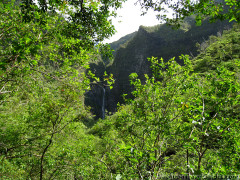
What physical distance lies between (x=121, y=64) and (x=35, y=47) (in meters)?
142

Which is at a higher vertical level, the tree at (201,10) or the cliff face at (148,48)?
the cliff face at (148,48)

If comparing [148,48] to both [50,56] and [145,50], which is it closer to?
[145,50]

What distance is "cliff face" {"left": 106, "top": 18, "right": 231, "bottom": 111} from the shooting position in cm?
11262

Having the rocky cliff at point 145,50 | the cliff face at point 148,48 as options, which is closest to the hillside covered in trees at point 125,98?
the rocky cliff at point 145,50

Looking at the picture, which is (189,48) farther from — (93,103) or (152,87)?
(152,87)

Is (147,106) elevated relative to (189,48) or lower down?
lower down

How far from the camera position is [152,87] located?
5652mm

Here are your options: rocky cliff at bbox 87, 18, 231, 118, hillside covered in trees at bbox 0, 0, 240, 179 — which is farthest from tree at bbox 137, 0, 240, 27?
rocky cliff at bbox 87, 18, 231, 118

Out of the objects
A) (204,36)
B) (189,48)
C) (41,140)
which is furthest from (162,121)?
(204,36)

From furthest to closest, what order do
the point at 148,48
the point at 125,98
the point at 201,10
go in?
1. the point at 148,48
2. the point at 125,98
3. the point at 201,10

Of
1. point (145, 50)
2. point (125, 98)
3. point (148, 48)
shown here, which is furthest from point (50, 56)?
point (148, 48)

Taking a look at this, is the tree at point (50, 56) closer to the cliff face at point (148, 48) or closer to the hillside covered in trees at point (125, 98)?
the hillside covered in trees at point (125, 98)

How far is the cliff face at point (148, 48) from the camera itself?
112625 mm

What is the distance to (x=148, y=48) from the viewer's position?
132125 millimetres
